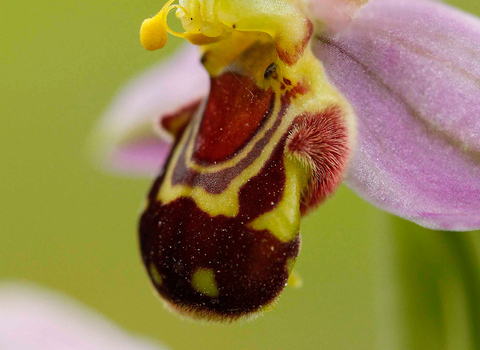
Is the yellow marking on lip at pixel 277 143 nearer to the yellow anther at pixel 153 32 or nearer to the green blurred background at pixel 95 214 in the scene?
the yellow anther at pixel 153 32

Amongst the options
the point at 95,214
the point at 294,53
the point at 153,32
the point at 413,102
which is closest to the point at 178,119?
the point at 153,32

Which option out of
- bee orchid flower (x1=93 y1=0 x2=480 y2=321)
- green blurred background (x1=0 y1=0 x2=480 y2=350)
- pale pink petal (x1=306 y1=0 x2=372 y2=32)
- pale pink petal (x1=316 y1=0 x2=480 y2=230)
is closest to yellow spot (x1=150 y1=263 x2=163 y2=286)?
bee orchid flower (x1=93 y1=0 x2=480 y2=321)

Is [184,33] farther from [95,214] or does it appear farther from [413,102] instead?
[95,214]

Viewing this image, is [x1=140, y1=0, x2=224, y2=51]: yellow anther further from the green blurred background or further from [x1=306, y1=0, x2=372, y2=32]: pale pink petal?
the green blurred background

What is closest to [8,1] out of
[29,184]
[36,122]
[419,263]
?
[36,122]

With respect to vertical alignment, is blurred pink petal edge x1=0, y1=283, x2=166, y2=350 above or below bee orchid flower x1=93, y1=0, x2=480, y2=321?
below

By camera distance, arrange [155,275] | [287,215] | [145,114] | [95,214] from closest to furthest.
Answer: [287,215]
[155,275]
[145,114]
[95,214]
